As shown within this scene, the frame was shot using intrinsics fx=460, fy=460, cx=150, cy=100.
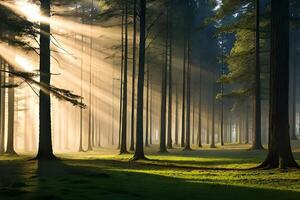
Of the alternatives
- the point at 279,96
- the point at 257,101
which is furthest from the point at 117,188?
the point at 257,101

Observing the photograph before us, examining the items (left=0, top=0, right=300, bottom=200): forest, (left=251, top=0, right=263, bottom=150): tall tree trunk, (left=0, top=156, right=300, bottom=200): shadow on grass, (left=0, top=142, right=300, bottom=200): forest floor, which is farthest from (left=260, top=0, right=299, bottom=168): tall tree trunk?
(left=251, top=0, right=263, bottom=150): tall tree trunk

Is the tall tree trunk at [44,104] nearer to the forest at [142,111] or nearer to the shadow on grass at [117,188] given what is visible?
the forest at [142,111]

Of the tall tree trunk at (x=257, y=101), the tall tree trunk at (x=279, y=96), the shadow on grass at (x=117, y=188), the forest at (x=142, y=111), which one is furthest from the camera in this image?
the tall tree trunk at (x=257, y=101)

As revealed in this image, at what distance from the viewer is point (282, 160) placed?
17.1 m

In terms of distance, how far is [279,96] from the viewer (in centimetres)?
1756

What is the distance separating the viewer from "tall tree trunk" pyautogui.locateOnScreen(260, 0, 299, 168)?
56.4 ft

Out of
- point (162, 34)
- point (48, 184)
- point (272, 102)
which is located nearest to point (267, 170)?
point (272, 102)

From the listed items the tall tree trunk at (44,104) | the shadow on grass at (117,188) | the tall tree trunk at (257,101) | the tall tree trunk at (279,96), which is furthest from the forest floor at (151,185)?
the tall tree trunk at (257,101)

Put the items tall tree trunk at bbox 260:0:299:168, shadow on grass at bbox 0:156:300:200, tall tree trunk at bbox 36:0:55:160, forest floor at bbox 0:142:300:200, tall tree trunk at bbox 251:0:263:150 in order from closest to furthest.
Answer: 1. shadow on grass at bbox 0:156:300:200
2. forest floor at bbox 0:142:300:200
3. tall tree trunk at bbox 260:0:299:168
4. tall tree trunk at bbox 36:0:55:160
5. tall tree trunk at bbox 251:0:263:150

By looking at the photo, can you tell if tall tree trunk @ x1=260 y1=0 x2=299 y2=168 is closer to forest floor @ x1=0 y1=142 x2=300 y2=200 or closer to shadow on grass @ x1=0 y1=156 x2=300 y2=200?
forest floor @ x1=0 y1=142 x2=300 y2=200

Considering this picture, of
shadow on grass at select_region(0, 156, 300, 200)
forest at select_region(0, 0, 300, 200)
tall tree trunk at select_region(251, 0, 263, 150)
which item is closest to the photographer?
A: shadow on grass at select_region(0, 156, 300, 200)

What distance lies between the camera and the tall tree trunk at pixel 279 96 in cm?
1720

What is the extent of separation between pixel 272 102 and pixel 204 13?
116ft

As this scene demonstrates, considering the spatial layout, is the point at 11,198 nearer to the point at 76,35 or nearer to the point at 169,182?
the point at 169,182
